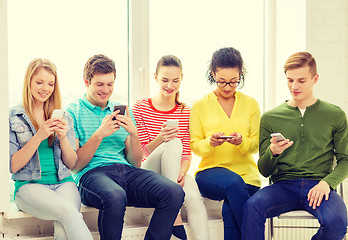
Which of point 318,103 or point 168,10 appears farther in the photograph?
point 168,10

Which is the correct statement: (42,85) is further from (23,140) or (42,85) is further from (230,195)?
(230,195)

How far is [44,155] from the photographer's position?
260cm

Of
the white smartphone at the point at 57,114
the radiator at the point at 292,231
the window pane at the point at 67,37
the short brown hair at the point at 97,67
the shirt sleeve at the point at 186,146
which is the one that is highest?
the window pane at the point at 67,37

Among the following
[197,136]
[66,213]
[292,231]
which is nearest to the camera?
[66,213]

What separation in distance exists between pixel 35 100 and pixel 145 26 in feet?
3.45

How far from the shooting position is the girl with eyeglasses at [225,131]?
2875 mm

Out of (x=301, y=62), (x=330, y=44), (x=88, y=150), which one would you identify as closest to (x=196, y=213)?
(x=88, y=150)

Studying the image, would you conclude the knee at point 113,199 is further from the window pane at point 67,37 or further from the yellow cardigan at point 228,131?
the window pane at point 67,37

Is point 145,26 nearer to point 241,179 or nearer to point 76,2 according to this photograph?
point 76,2

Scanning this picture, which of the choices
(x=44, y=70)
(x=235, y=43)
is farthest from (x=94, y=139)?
(x=235, y=43)

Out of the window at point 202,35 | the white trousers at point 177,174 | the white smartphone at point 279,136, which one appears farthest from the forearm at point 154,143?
the white smartphone at point 279,136

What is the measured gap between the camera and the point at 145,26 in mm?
3381

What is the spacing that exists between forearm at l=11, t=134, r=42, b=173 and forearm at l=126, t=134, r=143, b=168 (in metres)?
0.53

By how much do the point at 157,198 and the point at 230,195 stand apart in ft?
1.35
